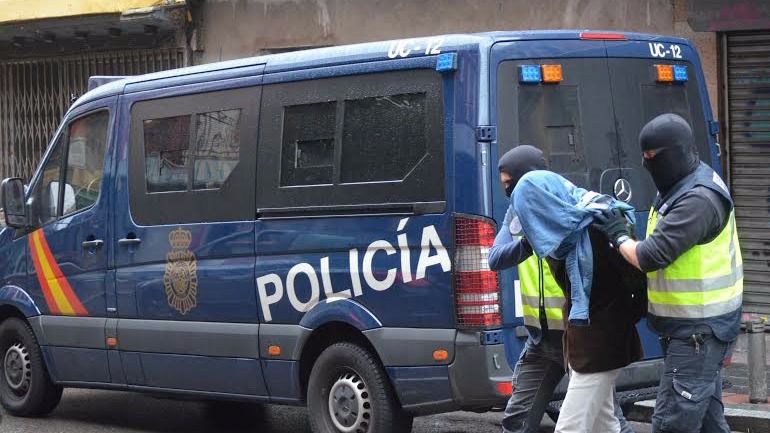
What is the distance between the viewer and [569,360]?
5879 mm

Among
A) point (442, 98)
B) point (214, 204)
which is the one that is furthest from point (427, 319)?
point (214, 204)

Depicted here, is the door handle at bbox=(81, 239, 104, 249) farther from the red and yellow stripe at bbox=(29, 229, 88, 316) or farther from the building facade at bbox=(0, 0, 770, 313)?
the building facade at bbox=(0, 0, 770, 313)

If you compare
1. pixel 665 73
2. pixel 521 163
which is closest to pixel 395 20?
pixel 665 73

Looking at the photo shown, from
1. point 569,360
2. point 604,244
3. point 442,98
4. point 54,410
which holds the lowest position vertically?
point 54,410

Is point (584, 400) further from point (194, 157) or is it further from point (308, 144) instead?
point (194, 157)

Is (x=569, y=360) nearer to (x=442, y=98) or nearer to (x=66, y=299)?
(x=442, y=98)

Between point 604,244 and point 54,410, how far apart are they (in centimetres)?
589

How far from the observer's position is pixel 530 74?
23.2ft

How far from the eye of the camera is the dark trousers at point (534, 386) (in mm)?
6355

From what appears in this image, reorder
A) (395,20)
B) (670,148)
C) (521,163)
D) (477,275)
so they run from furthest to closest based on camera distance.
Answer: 1. (395,20)
2. (477,275)
3. (521,163)
4. (670,148)

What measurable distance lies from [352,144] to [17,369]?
376 centimetres

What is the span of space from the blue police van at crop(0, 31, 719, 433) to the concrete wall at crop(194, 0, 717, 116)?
201 inches

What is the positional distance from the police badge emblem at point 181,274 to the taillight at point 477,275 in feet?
7.07

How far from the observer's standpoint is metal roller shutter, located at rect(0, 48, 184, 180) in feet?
59.2
